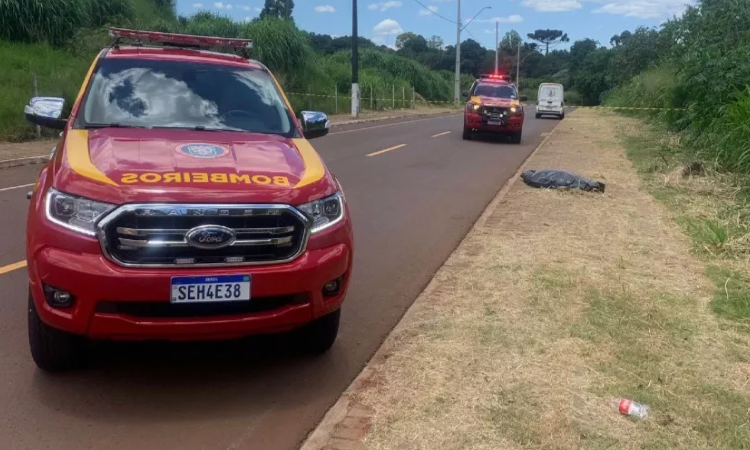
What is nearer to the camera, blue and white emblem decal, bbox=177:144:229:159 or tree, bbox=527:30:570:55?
blue and white emblem decal, bbox=177:144:229:159

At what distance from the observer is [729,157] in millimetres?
12078

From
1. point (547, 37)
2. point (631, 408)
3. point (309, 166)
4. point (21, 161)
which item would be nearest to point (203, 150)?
point (309, 166)

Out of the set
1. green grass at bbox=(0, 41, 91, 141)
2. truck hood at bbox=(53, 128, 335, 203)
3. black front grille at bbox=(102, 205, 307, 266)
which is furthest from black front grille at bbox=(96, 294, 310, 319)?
green grass at bbox=(0, 41, 91, 141)

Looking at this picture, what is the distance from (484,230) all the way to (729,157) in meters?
6.03

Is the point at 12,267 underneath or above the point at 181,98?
underneath

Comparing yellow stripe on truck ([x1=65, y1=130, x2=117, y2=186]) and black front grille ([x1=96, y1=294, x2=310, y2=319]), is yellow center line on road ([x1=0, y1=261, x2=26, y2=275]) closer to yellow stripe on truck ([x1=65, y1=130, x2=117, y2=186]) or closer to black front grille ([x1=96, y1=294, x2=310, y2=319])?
yellow stripe on truck ([x1=65, y1=130, x2=117, y2=186])

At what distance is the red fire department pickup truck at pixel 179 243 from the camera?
3693 millimetres

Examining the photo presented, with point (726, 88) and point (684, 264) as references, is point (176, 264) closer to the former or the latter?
point (684, 264)

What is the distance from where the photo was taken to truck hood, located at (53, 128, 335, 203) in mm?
3812

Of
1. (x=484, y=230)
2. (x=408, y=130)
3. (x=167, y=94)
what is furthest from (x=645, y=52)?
(x=167, y=94)

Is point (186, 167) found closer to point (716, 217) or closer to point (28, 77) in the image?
point (716, 217)

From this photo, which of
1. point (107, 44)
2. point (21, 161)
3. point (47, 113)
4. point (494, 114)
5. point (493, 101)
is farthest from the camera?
point (107, 44)

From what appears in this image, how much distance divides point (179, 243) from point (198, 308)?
36cm

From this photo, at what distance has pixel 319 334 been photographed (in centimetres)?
463
